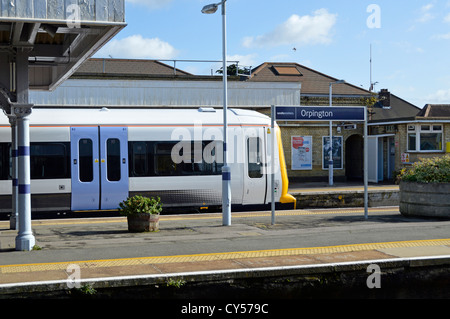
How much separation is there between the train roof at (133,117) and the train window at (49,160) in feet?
2.30

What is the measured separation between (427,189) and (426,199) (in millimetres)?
271

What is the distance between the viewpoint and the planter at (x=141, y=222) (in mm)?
12344

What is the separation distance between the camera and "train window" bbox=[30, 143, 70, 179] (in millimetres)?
16281

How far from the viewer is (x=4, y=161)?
52.7 ft

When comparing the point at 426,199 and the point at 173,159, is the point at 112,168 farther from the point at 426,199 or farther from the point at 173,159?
the point at 426,199

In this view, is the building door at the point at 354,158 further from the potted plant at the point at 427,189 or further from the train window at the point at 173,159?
the potted plant at the point at 427,189

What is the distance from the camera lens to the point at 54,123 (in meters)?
16.5

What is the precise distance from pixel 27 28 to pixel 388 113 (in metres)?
32.4

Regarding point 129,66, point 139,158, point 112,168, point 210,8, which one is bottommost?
point 112,168

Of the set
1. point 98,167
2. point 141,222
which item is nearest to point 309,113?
point 141,222

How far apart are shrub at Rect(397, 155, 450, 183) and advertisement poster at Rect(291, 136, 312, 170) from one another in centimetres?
1739

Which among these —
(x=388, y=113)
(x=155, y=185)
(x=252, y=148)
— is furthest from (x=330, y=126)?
(x=155, y=185)

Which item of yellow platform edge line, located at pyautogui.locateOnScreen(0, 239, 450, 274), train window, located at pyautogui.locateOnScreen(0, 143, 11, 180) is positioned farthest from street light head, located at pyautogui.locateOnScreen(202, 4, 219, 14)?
train window, located at pyautogui.locateOnScreen(0, 143, 11, 180)
